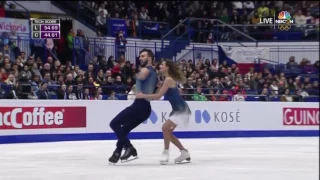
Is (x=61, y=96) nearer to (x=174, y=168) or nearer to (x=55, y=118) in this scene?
(x=55, y=118)

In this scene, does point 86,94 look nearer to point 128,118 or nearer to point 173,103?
point 173,103

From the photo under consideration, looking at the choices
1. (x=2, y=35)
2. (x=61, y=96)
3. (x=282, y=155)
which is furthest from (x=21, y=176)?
(x=2, y=35)

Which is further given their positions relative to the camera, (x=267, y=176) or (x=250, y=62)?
(x=250, y=62)

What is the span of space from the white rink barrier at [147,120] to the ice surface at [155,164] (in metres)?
1.11

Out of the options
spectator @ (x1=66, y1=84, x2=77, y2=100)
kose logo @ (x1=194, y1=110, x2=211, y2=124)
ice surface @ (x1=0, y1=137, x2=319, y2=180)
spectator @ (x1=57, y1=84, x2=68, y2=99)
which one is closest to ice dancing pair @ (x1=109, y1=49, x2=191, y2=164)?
ice surface @ (x1=0, y1=137, x2=319, y2=180)

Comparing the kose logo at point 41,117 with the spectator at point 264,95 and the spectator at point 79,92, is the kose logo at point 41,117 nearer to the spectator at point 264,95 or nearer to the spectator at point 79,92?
the spectator at point 79,92

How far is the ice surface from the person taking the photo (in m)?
11.5

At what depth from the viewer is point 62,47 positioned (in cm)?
2628

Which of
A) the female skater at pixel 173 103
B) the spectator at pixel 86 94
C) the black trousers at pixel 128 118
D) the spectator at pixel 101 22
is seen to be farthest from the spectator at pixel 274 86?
the black trousers at pixel 128 118

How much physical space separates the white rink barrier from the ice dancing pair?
6604 mm

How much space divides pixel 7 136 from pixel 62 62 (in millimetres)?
6288

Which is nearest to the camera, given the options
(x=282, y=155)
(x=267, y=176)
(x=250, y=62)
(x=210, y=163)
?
(x=267, y=176)

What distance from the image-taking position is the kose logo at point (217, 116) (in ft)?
79.7

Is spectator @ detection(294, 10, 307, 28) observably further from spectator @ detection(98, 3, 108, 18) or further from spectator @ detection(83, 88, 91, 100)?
spectator @ detection(83, 88, 91, 100)
